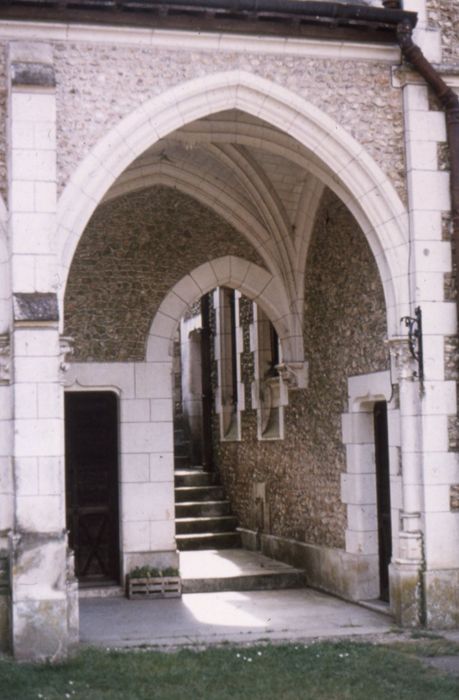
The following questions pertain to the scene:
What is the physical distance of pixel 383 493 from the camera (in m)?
10.9

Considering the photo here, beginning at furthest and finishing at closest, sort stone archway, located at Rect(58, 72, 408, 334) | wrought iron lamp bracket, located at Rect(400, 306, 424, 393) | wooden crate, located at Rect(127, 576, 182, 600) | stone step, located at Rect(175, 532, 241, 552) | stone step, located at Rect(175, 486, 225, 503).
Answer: stone step, located at Rect(175, 486, 225, 503), stone step, located at Rect(175, 532, 241, 552), wooden crate, located at Rect(127, 576, 182, 600), wrought iron lamp bracket, located at Rect(400, 306, 424, 393), stone archway, located at Rect(58, 72, 408, 334)

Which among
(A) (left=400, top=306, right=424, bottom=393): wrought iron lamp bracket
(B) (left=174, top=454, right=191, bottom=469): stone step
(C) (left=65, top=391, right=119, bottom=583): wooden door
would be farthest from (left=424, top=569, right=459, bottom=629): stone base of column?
(B) (left=174, top=454, right=191, bottom=469): stone step

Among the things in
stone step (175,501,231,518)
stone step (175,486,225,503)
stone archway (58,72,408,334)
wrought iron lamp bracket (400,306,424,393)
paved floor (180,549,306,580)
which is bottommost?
A: paved floor (180,549,306,580)

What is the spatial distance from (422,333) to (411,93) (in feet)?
7.16

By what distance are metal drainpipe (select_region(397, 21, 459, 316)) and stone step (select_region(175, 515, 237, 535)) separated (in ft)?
21.6

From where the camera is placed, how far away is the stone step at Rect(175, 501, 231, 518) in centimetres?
1518

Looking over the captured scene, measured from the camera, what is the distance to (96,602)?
11461mm

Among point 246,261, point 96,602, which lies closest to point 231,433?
point 246,261

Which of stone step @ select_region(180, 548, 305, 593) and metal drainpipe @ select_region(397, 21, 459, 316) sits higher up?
metal drainpipe @ select_region(397, 21, 459, 316)

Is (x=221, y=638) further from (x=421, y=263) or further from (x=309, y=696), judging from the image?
(x=421, y=263)

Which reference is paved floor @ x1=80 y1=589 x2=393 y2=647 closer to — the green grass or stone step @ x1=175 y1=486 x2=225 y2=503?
the green grass

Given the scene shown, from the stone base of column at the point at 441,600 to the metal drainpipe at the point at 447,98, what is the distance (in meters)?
2.54

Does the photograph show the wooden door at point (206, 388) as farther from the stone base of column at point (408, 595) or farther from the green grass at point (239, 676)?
the green grass at point (239, 676)

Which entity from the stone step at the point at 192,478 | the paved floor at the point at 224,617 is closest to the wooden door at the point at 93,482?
the paved floor at the point at 224,617
